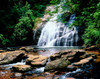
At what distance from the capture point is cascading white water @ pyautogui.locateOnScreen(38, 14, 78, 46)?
13938mm

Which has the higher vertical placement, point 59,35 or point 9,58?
point 59,35

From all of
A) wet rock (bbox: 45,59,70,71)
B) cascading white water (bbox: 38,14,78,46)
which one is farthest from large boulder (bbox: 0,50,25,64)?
cascading white water (bbox: 38,14,78,46)

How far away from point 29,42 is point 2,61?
1162cm

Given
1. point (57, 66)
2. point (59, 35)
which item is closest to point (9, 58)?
point (57, 66)

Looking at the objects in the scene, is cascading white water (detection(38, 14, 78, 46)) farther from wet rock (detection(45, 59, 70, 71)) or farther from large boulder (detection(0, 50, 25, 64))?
wet rock (detection(45, 59, 70, 71))

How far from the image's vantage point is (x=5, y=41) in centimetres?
1513

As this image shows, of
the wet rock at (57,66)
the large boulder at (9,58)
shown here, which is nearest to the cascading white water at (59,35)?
the large boulder at (9,58)

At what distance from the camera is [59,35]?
15.2 m

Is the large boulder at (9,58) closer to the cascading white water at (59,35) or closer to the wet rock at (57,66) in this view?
the wet rock at (57,66)

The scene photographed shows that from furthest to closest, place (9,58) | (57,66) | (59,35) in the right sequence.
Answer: (59,35), (9,58), (57,66)

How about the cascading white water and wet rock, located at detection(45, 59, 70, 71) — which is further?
the cascading white water

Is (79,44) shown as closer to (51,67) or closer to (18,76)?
(51,67)

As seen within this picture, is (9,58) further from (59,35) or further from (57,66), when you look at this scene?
(59,35)

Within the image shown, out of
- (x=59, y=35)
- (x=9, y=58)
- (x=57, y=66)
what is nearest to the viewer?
(x=57, y=66)
